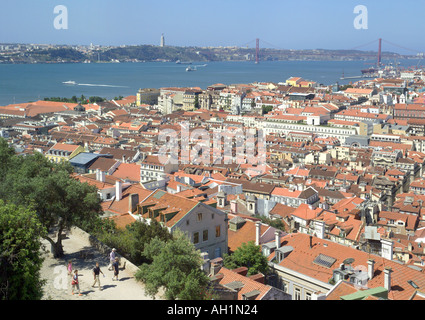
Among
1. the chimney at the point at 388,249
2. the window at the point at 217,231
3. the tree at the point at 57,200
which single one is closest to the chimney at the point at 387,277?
the chimney at the point at 388,249

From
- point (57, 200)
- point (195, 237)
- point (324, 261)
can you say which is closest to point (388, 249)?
point (324, 261)

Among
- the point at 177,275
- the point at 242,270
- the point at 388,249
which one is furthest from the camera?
the point at 388,249

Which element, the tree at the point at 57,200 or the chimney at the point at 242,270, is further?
the chimney at the point at 242,270

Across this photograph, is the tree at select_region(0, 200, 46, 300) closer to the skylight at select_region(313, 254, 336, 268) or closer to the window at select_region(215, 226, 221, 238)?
the window at select_region(215, 226, 221, 238)

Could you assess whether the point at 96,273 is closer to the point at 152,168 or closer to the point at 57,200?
the point at 57,200

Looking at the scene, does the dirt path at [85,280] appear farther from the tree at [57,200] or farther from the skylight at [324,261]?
the skylight at [324,261]

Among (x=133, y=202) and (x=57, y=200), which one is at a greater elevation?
(x=57, y=200)

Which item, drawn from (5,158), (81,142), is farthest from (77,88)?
(5,158)

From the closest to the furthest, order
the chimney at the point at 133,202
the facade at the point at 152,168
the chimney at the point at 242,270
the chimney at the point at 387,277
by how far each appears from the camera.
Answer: the chimney at the point at 387,277, the chimney at the point at 242,270, the chimney at the point at 133,202, the facade at the point at 152,168
